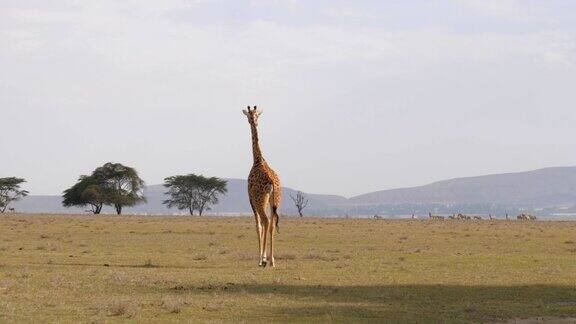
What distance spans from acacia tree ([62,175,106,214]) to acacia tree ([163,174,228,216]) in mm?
9637

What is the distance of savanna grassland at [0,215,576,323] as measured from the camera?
19.2m

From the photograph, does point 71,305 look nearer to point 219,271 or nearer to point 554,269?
point 219,271

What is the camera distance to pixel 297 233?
176 feet

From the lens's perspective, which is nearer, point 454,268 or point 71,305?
point 71,305

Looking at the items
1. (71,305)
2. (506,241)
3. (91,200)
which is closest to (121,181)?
(91,200)

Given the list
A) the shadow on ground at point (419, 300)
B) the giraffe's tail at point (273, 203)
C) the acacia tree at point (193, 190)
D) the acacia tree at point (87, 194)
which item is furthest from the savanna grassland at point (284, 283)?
the acacia tree at point (193, 190)

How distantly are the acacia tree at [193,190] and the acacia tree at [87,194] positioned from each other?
9.64m

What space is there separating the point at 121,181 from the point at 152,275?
83933 millimetres

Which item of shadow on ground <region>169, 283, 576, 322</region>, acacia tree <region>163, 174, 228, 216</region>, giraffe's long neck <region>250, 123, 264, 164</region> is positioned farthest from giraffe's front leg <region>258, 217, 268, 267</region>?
acacia tree <region>163, 174, 228, 216</region>

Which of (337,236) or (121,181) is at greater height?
(121,181)

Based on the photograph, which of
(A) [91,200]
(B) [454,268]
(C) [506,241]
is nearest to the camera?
(B) [454,268]

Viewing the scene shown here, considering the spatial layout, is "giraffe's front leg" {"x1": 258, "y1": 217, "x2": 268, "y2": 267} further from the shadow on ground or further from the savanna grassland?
the shadow on ground

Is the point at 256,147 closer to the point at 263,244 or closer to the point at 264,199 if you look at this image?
the point at 264,199

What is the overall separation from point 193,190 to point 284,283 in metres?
92.6
